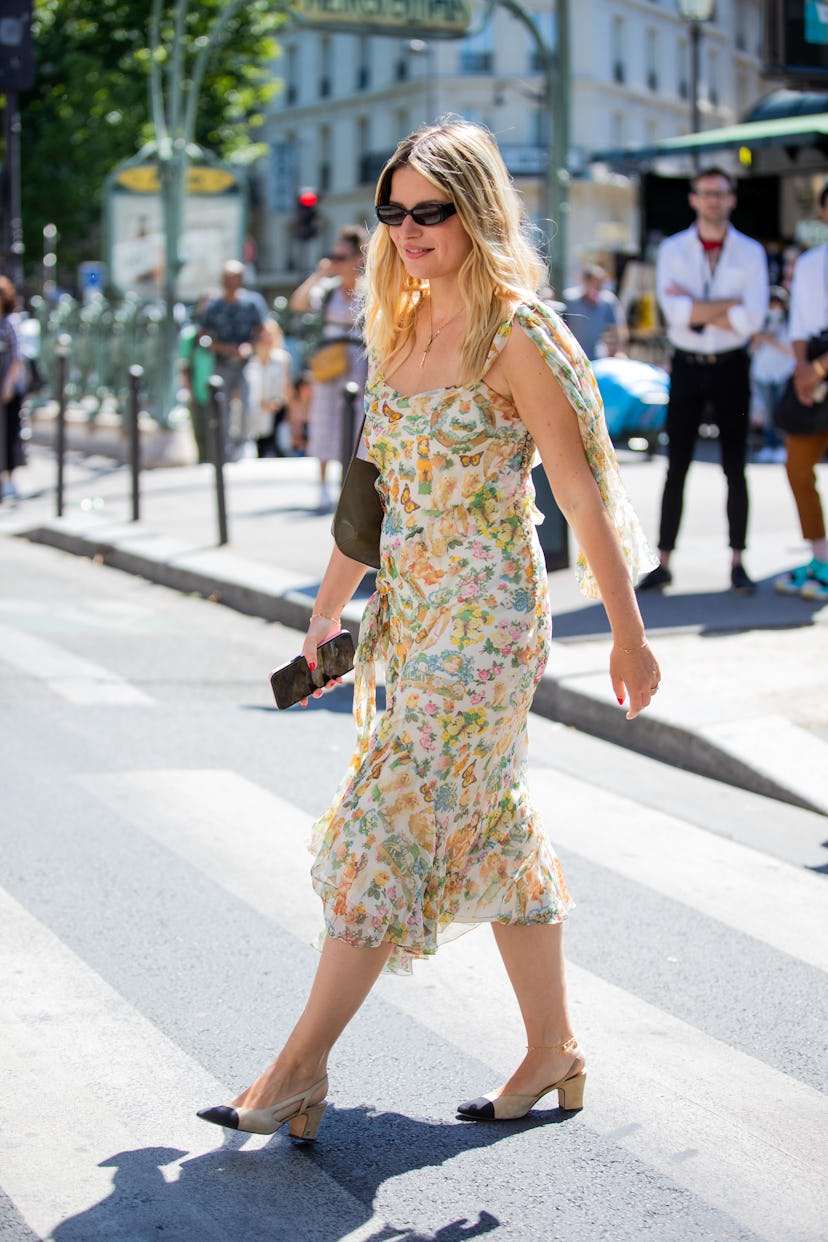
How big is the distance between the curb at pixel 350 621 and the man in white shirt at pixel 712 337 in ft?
6.14

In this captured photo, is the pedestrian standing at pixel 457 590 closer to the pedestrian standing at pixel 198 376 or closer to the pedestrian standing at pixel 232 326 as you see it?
the pedestrian standing at pixel 232 326

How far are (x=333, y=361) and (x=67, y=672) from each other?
5169 mm

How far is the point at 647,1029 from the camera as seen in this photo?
4043mm

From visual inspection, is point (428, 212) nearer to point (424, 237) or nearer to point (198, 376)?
point (424, 237)

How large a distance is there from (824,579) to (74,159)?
1596 inches

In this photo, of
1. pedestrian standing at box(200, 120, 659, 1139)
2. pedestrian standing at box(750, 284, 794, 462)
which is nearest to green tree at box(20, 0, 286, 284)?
pedestrian standing at box(750, 284, 794, 462)

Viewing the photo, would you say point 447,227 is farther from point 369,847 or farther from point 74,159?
point 74,159

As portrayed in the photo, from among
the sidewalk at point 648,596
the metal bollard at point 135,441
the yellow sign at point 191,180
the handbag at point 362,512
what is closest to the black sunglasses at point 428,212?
the handbag at point 362,512

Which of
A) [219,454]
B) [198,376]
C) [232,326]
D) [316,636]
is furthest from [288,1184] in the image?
[198,376]

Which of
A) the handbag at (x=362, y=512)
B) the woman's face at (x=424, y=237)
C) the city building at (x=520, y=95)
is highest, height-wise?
the city building at (x=520, y=95)

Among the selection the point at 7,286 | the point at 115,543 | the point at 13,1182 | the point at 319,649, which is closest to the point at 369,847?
the point at 319,649

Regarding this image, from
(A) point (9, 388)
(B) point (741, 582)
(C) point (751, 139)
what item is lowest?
(B) point (741, 582)

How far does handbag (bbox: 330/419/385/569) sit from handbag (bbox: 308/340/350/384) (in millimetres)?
9324

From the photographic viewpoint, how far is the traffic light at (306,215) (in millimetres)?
31078
